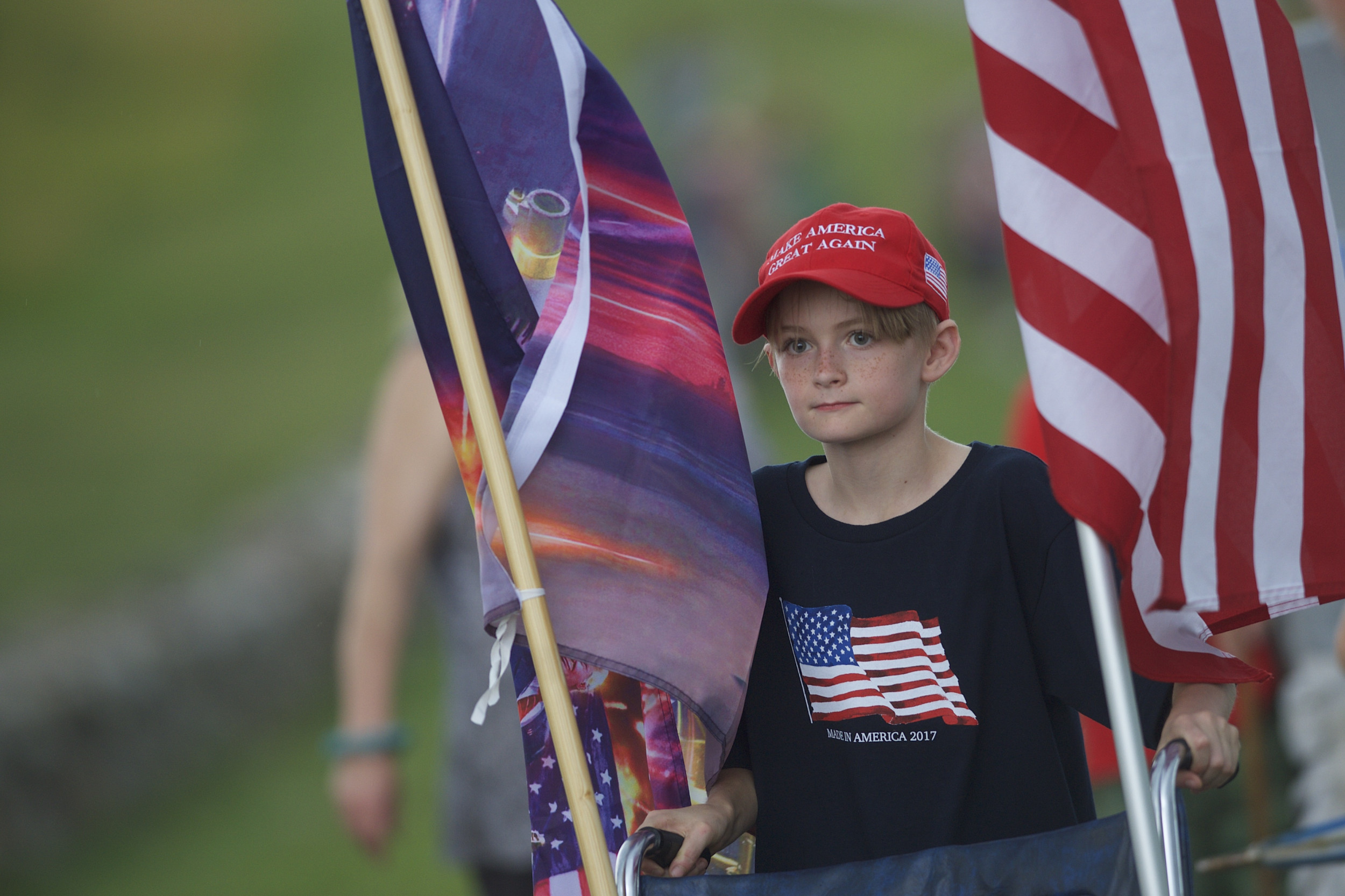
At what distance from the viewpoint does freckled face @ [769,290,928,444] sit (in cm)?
164

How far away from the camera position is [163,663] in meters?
6.73

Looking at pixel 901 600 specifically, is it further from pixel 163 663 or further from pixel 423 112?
pixel 163 663

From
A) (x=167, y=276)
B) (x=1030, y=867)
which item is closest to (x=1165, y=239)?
(x=1030, y=867)

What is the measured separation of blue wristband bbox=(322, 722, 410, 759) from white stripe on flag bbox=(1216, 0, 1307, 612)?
186cm

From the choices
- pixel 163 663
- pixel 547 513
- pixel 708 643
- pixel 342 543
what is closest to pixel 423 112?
pixel 547 513

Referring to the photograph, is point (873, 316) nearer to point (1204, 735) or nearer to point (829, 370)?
point (829, 370)

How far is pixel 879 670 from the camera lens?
1.64 m

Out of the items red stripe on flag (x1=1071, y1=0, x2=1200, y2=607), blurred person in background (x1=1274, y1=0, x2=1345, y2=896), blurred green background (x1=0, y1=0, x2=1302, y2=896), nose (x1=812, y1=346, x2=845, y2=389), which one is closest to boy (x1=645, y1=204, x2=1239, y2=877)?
nose (x1=812, y1=346, x2=845, y2=389)

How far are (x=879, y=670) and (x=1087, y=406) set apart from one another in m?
0.43

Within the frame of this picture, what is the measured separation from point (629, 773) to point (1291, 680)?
250cm

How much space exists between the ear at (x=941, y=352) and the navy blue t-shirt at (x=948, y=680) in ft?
0.35

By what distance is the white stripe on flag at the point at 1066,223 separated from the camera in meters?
1.40

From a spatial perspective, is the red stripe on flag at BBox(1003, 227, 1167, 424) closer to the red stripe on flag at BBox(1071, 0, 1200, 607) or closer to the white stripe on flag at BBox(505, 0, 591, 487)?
the red stripe on flag at BBox(1071, 0, 1200, 607)

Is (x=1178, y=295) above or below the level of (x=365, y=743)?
above
